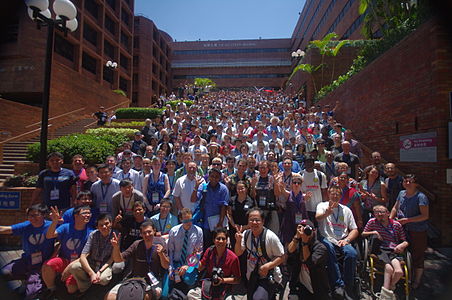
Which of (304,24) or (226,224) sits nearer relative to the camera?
(226,224)

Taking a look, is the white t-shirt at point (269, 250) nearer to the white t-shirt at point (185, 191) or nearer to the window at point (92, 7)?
the white t-shirt at point (185, 191)

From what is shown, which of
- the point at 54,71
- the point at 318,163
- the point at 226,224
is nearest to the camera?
the point at 226,224

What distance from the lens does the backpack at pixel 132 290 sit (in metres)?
3.23

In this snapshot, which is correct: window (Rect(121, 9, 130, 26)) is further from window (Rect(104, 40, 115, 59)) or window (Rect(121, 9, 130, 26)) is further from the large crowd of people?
the large crowd of people

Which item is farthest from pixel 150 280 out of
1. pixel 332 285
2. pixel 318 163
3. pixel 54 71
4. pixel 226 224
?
pixel 54 71

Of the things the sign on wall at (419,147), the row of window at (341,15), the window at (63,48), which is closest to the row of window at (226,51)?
the row of window at (341,15)

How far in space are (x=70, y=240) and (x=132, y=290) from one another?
5.07 ft

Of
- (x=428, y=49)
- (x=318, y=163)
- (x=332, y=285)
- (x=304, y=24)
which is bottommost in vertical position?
(x=332, y=285)

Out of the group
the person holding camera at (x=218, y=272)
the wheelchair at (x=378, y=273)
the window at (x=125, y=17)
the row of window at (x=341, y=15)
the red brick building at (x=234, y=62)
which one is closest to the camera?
the person holding camera at (x=218, y=272)

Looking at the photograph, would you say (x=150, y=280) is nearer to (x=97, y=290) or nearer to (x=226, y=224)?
(x=97, y=290)

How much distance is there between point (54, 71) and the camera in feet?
54.6

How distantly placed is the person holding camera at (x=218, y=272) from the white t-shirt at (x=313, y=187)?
210 centimetres

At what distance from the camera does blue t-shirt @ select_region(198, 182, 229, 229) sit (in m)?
4.50

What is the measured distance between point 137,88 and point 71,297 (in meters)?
38.2
